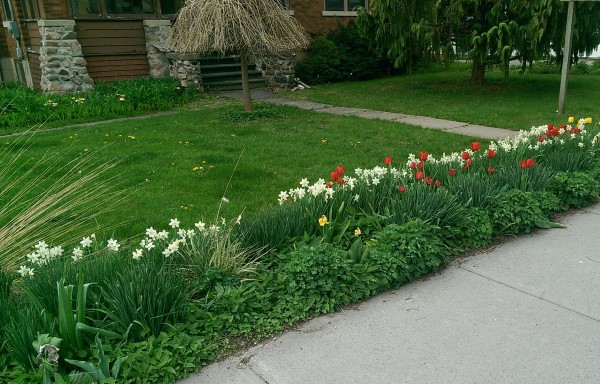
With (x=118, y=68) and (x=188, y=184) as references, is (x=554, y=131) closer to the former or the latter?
(x=188, y=184)

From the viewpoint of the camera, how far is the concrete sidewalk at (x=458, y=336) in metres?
2.57

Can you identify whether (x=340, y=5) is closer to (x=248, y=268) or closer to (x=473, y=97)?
(x=473, y=97)

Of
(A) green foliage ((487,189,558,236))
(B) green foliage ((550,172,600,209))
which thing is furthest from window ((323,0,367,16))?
(A) green foliage ((487,189,558,236))

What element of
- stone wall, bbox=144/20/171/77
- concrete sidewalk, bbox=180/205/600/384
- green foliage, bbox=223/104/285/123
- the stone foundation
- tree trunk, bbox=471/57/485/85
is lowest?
concrete sidewalk, bbox=180/205/600/384

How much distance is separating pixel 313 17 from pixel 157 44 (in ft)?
18.0

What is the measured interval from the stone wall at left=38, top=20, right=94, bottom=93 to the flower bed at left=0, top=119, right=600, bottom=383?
→ 32.5 feet

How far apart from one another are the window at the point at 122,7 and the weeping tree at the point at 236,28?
4.36 m

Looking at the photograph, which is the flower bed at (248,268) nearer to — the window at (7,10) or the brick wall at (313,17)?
the brick wall at (313,17)

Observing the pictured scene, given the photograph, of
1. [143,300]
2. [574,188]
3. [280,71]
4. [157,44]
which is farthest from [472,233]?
[157,44]

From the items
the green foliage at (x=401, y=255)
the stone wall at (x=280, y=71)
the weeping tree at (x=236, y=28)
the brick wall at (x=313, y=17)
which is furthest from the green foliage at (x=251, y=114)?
the brick wall at (x=313, y=17)

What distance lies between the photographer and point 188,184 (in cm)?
596

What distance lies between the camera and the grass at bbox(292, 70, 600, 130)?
376 inches

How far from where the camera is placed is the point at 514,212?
424cm

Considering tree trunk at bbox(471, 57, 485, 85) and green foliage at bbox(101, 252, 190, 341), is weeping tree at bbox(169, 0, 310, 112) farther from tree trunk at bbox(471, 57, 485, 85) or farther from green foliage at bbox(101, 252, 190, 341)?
green foliage at bbox(101, 252, 190, 341)
